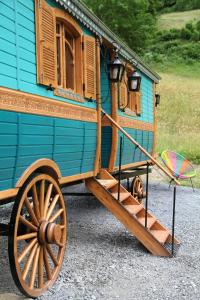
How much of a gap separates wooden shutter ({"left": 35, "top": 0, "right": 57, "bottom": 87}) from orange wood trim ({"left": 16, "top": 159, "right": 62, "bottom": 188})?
919 mm

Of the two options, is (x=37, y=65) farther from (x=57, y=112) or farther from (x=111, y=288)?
(x=111, y=288)

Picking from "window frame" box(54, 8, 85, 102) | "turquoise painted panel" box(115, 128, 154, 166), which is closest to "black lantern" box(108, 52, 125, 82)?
"turquoise painted panel" box(115, 128, 154, 166)

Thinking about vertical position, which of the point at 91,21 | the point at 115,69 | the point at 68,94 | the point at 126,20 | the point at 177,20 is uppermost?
the point at 177,20

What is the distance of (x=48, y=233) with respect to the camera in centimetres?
505

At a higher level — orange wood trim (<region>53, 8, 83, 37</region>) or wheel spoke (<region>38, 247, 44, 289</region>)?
orange wood trim (<region>53, 8, 83, 37</region>)

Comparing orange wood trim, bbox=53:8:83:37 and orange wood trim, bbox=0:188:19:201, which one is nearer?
orange wood trim, bbox=0:188:19:201

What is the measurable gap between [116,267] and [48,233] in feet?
5.27

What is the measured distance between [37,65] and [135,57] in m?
5.28

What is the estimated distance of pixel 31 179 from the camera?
16.1 feet

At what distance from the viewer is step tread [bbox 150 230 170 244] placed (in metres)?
6.94

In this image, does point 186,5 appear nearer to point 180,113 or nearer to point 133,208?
A: point 180,113

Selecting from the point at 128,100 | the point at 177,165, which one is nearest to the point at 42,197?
the point at 128,100

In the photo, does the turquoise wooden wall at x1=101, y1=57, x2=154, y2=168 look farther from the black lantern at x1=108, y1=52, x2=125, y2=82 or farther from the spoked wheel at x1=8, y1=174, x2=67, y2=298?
the spoked wheel at x1=8, y1=174, x2=67, y2=298

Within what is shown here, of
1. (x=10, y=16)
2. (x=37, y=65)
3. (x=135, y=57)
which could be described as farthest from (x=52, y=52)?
(x=135, y=57)
